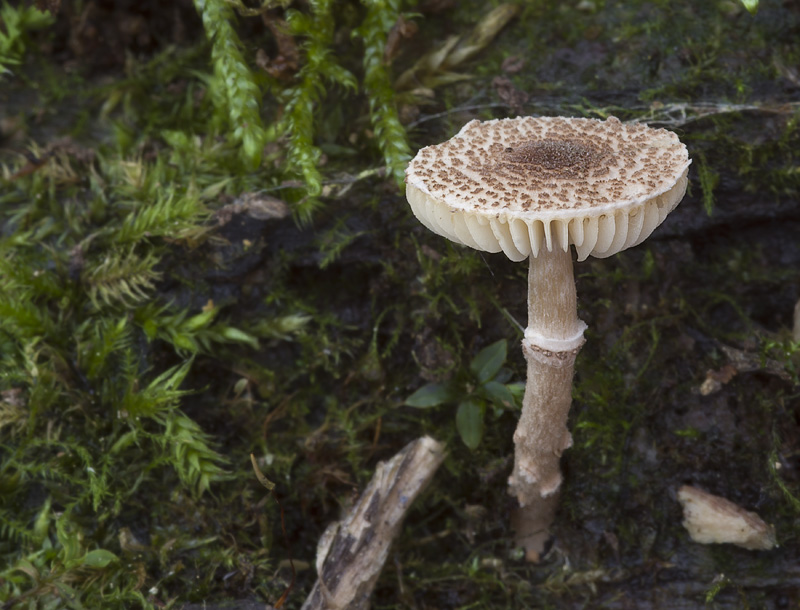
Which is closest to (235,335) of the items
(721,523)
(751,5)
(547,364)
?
(547,364)

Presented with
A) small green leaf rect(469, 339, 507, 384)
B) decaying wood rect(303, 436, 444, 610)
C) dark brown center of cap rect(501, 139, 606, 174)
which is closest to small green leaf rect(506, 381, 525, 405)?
small green leaf rect(469, 339, 507, 384)

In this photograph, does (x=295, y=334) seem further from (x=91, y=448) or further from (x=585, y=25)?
(x=585, y=25)

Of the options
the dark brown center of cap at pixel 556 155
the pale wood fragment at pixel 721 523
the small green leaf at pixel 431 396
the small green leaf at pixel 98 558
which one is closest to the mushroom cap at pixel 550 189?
the dark brown center of cap at pixel 556 155

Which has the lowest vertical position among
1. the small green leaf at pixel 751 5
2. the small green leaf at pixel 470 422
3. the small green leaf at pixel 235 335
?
the small green leaf at pixel 470 422

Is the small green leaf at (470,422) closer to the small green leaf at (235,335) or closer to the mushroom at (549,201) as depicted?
the mushroom at (549,201)

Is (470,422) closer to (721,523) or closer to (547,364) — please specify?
(547,364)

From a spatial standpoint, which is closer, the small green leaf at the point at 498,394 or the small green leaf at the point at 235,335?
the small green leaf at the point at 498,394
